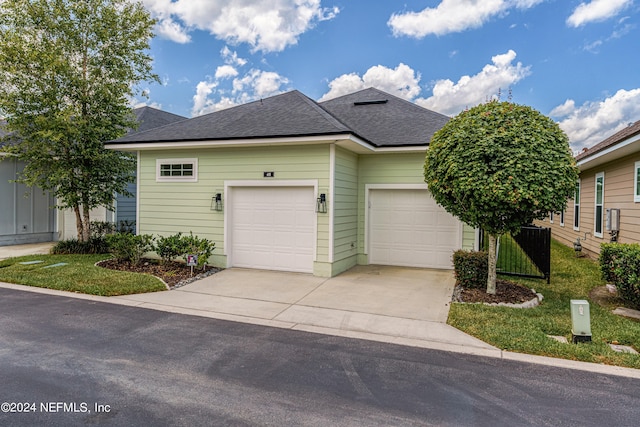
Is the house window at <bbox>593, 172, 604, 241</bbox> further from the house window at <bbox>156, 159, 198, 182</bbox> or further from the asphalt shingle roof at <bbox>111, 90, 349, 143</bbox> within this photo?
the house window at <bbox>156, 159, 198, 182</bbox>

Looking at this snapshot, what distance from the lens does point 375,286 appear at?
7734 mm

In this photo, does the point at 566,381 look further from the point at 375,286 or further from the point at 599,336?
the point at 375,286

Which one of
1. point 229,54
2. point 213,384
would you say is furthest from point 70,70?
point 213,384

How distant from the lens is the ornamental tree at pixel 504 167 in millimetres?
5871

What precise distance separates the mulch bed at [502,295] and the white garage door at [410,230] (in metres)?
2.40

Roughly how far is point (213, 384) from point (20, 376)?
1836mm

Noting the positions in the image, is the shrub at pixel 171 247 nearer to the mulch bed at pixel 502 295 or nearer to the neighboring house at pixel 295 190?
the neighboring house at pixel 295 190

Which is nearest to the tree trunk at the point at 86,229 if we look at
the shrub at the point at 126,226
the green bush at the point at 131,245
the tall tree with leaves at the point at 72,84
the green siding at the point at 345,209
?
the tall tree with leaves at the point at 72,84

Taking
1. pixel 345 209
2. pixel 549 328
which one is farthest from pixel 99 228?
pixel 549 328

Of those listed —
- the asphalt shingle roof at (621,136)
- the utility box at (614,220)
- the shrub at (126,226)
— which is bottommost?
the shrub at (126,226)

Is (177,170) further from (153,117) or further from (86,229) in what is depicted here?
(153,117)

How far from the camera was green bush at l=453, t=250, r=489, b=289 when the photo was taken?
720 cm

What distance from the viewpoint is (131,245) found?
918 cm

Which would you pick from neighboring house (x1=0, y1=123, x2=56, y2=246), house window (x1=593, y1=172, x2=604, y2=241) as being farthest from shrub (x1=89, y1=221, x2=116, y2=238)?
house window (x1=593, y1=172, x2=604, y2=241)
